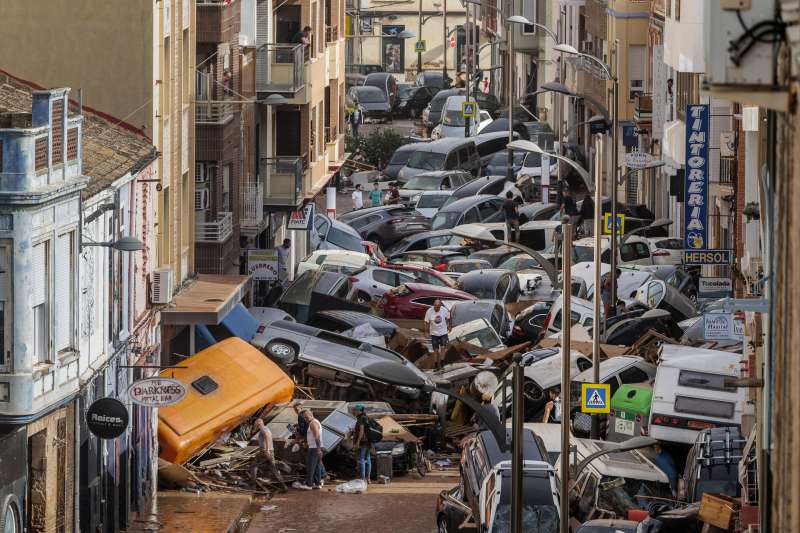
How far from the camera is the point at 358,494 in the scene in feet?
101

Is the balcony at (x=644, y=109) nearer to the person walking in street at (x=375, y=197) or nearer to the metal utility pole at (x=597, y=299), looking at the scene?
the person walking in street at (x=375, y=197)

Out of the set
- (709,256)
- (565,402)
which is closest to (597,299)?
(709,256)

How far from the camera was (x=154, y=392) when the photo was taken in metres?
26.3

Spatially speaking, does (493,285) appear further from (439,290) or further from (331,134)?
(331,134)

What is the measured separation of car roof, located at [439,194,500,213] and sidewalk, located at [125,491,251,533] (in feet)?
94.1

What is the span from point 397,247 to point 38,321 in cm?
3319

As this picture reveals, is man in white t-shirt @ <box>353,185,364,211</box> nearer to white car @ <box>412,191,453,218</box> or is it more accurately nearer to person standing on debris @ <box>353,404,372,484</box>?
white car @ <box>412,191,453,218</box>

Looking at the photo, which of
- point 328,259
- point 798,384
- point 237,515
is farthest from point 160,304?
point 798,384

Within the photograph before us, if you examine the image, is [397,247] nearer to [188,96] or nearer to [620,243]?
[620,243]

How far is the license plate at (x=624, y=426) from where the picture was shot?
3039 centimetres

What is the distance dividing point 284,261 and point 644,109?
42.4 feet

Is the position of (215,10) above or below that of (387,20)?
below

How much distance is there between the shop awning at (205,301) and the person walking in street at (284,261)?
10.2 m

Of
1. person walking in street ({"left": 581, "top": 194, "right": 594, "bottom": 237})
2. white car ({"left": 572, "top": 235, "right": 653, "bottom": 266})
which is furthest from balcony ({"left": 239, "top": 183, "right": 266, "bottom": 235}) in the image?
person walking in street ({"left": 581, "top": 194, "right": 594, "bottom": 237})
